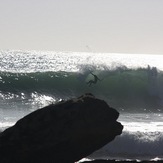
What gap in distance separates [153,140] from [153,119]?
15.8ft

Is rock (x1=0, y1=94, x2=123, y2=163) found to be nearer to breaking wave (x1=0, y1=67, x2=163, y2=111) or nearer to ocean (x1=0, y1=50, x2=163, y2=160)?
ocean (x1=0, y1=50, x2=163, y2=160)

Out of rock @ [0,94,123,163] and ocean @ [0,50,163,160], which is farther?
ocean @ [0,50,163,160]

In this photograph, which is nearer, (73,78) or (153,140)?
(153,140)

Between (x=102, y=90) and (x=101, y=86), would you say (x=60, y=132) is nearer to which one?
(x=102, y=90)

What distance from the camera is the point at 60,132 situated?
8328mm

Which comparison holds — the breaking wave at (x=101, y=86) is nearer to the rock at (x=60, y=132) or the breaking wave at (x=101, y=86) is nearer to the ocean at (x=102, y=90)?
the ocean at (x=102, y=90)

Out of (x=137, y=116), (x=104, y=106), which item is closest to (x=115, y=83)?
(x=137, y=116)

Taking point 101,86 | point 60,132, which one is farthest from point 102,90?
point 60,132

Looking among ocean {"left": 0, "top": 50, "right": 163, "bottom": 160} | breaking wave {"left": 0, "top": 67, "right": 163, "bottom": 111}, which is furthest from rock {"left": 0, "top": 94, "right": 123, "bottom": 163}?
breaking wave {"left": 0, "top": 67, "right": 163, "bottom": 111}

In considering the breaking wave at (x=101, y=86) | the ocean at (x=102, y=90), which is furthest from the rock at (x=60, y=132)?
the breaking wave at (x=101, y=86)

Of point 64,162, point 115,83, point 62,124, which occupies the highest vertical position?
point 115,83

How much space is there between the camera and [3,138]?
850cm

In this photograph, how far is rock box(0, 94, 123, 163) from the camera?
27.4 ft

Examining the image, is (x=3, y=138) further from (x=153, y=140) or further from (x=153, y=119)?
(x=153, y=119)
